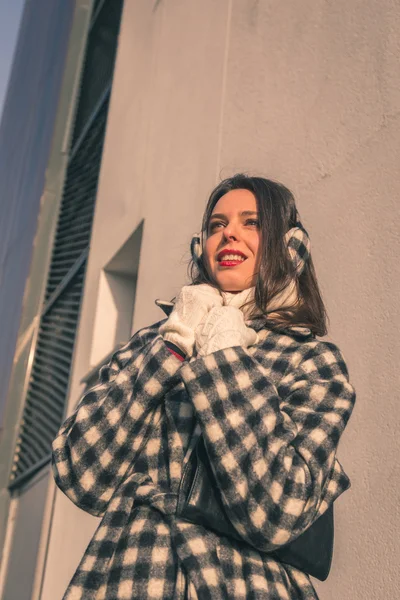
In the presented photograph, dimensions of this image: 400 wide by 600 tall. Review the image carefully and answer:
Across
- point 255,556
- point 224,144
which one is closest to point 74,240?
point 224,144

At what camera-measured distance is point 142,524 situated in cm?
171

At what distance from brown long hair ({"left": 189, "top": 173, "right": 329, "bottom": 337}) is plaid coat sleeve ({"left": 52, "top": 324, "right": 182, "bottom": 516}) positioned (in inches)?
15.2

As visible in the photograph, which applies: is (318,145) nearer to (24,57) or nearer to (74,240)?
(74,240)

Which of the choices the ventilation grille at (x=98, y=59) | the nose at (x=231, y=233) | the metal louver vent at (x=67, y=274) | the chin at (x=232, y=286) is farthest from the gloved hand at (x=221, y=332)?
the ventilation grille at (x=98, y=59)

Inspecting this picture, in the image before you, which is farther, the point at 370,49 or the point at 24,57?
the point at 24,57

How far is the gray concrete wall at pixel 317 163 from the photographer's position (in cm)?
244

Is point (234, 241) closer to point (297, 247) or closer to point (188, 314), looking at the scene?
point (297, 247)

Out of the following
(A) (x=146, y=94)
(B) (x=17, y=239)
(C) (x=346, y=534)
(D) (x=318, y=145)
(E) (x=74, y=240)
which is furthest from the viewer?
(B) (x=17, y=239)

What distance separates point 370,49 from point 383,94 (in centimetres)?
26

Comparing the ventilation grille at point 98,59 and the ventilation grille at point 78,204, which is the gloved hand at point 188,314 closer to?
the ventilation grille at point 78,204

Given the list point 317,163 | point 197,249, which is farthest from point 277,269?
point 317,163

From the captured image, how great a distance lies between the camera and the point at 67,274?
849 cm

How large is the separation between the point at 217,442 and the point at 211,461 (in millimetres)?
45

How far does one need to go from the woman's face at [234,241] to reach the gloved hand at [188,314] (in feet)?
0.42
